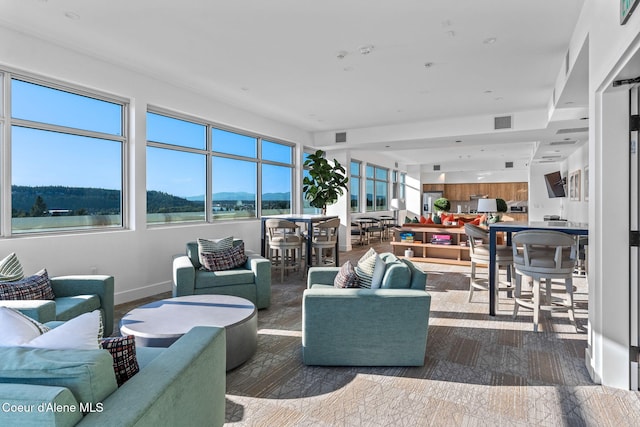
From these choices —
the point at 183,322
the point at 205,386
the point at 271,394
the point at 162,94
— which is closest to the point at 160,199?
the point at 162,94

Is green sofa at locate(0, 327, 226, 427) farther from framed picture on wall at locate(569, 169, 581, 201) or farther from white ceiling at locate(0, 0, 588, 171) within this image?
framed picture on wall at locate(569, 169, 581, 201)

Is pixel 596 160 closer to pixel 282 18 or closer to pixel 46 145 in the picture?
pixel 282 18

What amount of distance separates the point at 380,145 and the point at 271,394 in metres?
7.47

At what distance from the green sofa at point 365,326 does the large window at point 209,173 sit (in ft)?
12.5

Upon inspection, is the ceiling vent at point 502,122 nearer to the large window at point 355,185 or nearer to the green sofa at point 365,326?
the large window at point 355,185

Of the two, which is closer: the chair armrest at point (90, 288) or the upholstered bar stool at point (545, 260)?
the chair armrest at point (90, 288)

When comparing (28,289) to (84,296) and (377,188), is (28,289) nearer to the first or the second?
(84,296)

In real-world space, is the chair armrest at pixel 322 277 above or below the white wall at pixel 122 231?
below

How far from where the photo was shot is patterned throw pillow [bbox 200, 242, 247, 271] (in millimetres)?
4566

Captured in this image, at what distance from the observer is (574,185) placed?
8820mm

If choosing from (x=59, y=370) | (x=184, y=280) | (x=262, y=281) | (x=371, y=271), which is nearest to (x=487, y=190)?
(x=262, y=281)

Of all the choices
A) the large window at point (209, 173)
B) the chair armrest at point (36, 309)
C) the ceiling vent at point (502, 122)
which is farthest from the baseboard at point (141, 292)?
the ceiling vent at point (502, 122)

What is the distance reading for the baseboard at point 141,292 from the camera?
4.91 m

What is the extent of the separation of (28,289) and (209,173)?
391cm
